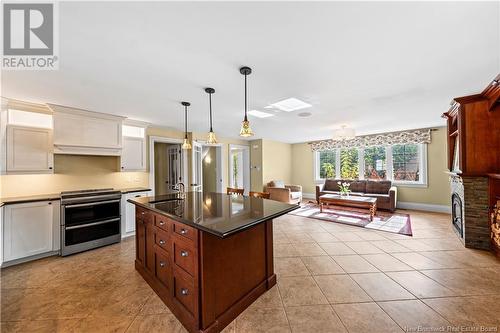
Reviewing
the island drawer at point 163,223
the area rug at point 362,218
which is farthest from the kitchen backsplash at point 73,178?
the area rug at point 362,218

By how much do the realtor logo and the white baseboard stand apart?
7777 millimetres

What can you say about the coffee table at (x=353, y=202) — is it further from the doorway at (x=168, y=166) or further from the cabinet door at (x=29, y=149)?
the cabinet door at (x=29, y=149)

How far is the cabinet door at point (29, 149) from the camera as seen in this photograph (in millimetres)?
2816

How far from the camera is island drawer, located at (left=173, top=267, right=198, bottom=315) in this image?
157cm

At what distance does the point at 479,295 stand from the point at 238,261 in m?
2.45

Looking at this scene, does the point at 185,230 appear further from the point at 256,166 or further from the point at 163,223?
the point at 256,166

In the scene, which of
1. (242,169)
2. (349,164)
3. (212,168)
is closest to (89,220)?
(212,168)

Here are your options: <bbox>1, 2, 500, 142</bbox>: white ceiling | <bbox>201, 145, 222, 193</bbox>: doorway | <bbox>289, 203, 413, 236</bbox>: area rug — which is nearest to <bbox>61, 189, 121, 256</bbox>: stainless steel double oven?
<bbox>1, 2, 500, 142</bbox>: white ceiling

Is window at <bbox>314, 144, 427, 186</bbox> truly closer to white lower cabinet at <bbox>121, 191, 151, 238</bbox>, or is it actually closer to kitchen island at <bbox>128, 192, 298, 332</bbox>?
kitchen island at <bbox>128, 192, 298, 332</bbox>

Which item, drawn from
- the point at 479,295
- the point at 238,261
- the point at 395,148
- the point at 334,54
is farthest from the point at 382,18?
the point at 395,148

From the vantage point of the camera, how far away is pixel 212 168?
6.64m

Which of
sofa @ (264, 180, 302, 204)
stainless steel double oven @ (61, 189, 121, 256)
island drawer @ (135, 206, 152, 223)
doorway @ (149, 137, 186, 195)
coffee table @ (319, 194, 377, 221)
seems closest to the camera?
island drawer @ (135, 206, 152, 223)

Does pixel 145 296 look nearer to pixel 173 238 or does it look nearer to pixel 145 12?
pixel 173 238

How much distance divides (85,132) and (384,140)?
294 inches
